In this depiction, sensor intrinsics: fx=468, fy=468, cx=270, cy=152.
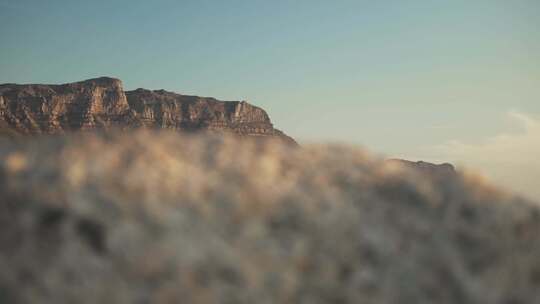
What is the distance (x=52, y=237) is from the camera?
232 inches

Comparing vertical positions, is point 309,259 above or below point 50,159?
below

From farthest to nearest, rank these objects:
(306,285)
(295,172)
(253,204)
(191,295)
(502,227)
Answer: (295,172), (502,227), (253,204), (306,285), (191,295)

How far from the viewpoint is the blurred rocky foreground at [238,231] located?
5.75 meters

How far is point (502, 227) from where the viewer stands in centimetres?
693

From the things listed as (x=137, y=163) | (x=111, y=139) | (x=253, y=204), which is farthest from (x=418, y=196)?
(x=111, y=139)

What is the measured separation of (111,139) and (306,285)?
12.8 ft

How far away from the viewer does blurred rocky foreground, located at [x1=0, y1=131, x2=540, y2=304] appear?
5.75 m

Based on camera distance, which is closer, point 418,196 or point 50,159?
point 50,159

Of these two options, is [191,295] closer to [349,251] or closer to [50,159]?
[349,251]

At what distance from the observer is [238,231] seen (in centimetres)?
621

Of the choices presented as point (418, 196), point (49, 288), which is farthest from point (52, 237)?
point (418, 196)

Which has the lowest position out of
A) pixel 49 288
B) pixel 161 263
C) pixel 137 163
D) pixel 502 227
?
pixel 49 288

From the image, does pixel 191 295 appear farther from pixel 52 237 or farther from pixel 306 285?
pixel 52 237

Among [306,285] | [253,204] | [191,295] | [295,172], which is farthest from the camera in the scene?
[295,172]
